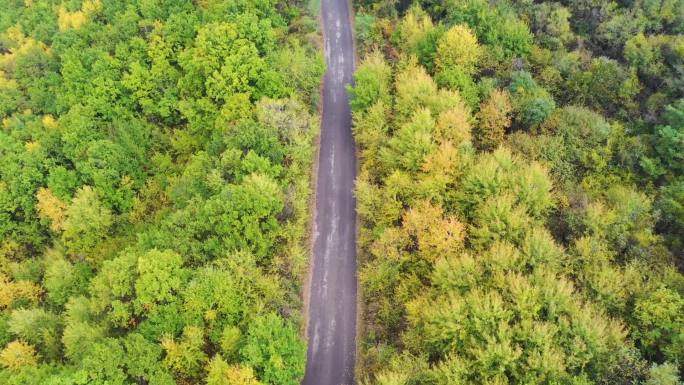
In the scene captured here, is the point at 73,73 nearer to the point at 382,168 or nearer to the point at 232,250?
the point at 232,250

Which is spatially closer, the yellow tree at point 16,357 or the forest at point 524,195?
the forest at point 524,195

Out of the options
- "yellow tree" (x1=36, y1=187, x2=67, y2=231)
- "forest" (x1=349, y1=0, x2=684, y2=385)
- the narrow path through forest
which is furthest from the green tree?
"yellow tree" (x1=36, y1=187, x2=67, y2=231)

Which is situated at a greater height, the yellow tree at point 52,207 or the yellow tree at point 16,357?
the yellow tree at point 52,207

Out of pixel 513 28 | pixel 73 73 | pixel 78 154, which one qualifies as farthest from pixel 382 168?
pixel 73 73

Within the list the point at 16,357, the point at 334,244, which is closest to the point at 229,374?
the point at 334,244

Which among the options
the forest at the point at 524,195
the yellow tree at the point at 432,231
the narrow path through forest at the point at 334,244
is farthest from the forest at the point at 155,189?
the yellow tree at the point at 432,231

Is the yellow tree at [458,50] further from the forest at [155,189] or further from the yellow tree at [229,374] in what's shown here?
the yellow tree at [229,374]
